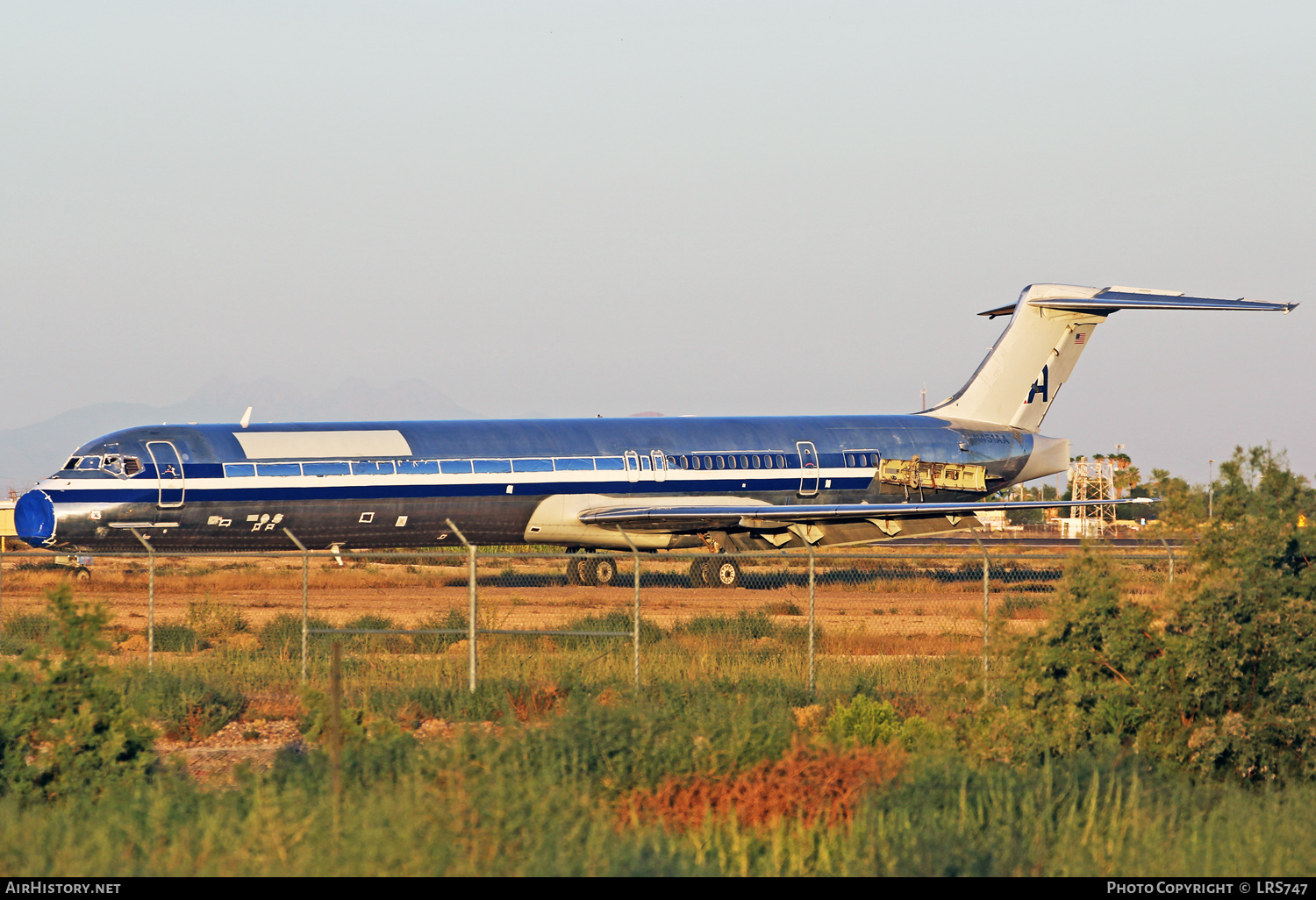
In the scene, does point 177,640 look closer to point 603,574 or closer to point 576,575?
point 576,575

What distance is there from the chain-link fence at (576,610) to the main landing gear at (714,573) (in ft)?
0.19

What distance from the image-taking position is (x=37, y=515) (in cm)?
2642

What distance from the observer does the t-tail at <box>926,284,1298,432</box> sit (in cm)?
3766

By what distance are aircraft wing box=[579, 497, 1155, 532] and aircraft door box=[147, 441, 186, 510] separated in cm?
904

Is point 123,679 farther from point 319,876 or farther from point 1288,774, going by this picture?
point 1288,774

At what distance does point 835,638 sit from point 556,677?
6.94 metres

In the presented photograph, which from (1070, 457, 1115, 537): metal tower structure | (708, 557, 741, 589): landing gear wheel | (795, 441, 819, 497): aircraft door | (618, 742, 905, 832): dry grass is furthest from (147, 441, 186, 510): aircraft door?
(1070, 457, 1115, 537): metal tower structure

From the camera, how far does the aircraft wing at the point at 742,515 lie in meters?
30.6

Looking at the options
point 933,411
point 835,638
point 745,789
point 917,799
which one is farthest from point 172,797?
point 933,411

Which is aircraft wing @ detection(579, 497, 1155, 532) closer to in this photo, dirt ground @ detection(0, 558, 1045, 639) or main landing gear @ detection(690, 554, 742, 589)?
main landing gear @ detection(690, 554, 742, 589)

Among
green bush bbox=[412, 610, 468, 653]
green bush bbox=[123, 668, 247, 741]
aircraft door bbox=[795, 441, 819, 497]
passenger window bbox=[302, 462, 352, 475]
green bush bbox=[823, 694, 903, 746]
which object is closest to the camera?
green bush bbox=[823, 694, 903, 746]

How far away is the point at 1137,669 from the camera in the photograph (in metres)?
11.9

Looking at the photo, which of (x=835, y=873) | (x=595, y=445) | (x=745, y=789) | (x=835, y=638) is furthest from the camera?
(x=595, y=445)

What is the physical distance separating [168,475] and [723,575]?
43.4ft
